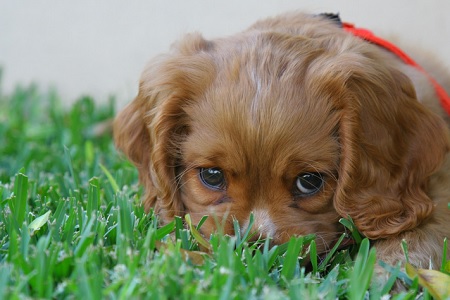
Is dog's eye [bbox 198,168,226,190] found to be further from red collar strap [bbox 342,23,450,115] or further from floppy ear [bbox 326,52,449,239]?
red collar strap [bbox 342,23,450,115]

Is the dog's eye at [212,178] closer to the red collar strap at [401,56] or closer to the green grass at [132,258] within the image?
the green grass at [132,258]

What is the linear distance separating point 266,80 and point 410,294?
109 centimetres

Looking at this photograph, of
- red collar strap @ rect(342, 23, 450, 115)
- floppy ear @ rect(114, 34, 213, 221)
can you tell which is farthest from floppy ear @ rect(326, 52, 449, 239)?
Answer: floppy ear @ rect(114, 34, 213, 221)

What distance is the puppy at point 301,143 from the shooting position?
3.26 meters

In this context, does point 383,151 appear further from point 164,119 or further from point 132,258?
point 132,258

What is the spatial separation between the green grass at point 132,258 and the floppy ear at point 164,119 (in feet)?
0.50

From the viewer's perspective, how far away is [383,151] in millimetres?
3389

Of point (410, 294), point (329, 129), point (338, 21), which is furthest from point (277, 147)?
point (338, 21)

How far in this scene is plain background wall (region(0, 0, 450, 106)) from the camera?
5.18 m

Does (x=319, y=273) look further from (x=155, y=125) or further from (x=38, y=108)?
(x=38, y=108)

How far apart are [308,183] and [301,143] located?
195 millimetres

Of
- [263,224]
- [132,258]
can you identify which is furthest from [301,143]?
[132,258]

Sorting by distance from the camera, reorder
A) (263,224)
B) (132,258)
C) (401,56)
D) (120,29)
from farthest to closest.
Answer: (120,29), (401,56), (263,224), (132,258)

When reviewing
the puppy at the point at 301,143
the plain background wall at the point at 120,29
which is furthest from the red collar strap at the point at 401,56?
the plain background wall at the point at 120,29
